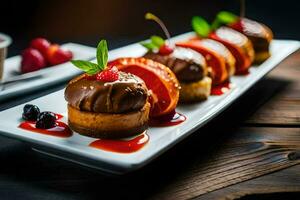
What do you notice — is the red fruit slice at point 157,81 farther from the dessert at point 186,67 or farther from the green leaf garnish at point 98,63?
the green leaf garnish at point 98,63

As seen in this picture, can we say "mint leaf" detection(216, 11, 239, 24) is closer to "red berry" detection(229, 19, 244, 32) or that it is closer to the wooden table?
"red berry" detection(229, 19, 244, 32)

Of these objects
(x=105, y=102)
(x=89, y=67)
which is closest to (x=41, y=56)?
(x=89, y=67)

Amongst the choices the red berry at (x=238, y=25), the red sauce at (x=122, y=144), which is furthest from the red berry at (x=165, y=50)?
the red berry at (x=238, y=25)

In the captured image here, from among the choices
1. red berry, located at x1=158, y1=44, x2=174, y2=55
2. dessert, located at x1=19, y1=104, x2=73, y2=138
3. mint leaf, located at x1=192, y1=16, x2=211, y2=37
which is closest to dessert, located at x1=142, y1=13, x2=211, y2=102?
red berry, located at x1=158, y1=44, x2=174, y2=55

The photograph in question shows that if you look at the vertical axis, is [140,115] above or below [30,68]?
above

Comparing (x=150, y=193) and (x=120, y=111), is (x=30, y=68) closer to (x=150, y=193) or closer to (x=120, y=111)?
(x=120, y=111)

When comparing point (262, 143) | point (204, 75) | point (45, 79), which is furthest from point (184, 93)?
point (45, 79)
